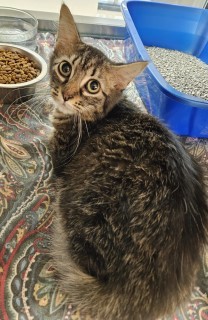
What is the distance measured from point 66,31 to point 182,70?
72 cm

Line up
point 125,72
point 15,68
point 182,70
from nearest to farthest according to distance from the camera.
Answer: point 125,72, point 15,68, point 182,70

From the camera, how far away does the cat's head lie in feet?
3.22

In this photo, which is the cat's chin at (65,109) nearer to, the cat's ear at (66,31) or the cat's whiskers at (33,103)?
the cat's ear at (66,31)

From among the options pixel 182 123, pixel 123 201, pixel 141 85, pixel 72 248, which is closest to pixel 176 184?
pixel 123 201

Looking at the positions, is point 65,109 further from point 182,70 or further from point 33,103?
point 182,70

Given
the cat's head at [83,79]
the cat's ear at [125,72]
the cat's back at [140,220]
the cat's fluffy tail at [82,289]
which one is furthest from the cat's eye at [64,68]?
the cat's fluffy tail at [82,289]

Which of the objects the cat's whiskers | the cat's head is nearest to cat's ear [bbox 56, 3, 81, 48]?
the cat's head

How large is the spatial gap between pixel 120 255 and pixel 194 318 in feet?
0.99

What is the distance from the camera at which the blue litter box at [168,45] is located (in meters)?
1.23

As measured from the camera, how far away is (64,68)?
102cm

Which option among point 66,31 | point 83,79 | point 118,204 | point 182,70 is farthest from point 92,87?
point 182,70

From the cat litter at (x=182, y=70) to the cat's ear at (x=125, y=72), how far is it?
0.55 metres

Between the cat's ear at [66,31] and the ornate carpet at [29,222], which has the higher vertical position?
the cat's ear at [66,31]

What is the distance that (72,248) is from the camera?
87 cm
